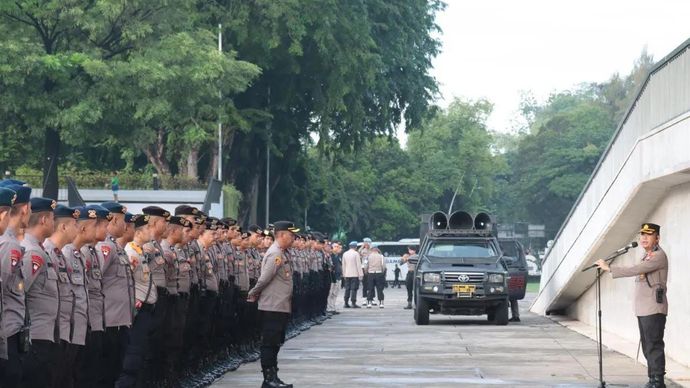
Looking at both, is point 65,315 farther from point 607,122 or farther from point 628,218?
point 607,122

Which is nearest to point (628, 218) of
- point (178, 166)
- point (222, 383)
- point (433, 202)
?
point (222, 383)

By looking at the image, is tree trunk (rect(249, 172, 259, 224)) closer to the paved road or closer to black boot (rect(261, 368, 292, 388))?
the paved road

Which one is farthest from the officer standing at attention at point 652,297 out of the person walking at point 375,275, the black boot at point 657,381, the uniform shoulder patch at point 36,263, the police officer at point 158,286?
the person walking at point 375,275

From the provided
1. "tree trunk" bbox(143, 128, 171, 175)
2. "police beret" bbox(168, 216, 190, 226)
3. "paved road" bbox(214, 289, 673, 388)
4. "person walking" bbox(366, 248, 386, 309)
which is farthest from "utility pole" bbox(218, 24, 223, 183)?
"police beret" bbox(168, 216, 190, 226)

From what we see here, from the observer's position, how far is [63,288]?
11.1 metres

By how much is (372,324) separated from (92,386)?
67.3 ft

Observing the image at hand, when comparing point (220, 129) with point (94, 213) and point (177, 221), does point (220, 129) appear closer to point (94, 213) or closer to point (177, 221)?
point (177, 221)

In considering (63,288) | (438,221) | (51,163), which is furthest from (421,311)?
(63,288)

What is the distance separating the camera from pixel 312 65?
168ft

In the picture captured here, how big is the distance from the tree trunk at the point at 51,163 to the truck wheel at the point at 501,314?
557 inches

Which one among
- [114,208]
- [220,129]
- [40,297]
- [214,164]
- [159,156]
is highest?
[220,129]

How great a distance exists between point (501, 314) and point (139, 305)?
18.6 meters

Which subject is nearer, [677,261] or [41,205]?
[41,205]

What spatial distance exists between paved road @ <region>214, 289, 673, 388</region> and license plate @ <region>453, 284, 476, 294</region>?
78 cm
